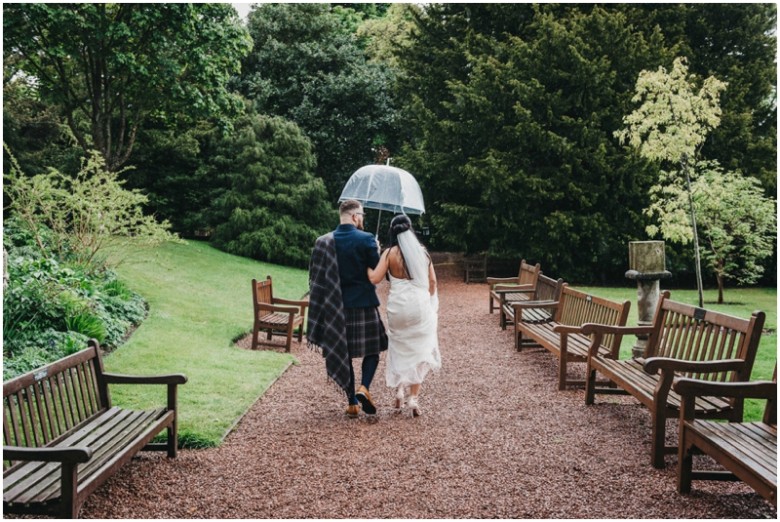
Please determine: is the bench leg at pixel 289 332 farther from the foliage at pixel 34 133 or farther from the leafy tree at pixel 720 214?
the foliage at pixel 34 133

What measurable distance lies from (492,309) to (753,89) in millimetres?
15958

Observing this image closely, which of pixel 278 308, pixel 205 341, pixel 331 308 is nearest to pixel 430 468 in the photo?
pixel 331 308

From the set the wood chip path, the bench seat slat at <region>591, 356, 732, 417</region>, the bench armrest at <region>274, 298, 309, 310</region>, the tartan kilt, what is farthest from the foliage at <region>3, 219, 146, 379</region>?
the bench seat slat at <region>591, 356, 732, 417</region>

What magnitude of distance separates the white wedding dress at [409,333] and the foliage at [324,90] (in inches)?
907

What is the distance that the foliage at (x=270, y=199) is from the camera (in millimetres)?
23609

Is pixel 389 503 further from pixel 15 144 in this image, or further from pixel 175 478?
pixel 15 144

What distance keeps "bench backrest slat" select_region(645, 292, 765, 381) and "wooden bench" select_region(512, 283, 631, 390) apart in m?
0.55

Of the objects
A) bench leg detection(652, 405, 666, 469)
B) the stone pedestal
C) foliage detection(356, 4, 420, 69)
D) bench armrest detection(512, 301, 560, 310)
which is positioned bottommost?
bench leg detection(652, 405, 666, 469)

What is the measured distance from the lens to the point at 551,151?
21.3 m

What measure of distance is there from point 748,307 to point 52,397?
1687cm

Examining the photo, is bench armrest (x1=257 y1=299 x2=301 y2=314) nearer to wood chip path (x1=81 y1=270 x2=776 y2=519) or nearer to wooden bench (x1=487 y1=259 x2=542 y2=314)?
wood chip path (x1=81 y1=270 x2=776 y2=519)

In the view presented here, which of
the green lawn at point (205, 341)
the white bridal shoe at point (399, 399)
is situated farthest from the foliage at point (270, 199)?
the white bridal shoe at point (399, 399)

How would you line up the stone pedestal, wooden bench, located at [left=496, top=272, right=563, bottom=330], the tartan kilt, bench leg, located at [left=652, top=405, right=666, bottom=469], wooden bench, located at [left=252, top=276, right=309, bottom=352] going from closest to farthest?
bench leg, located at [left=652, top=405, right=666, bottom=469] → the tartan kilt → the stone pedestal → wooden bench, located at [left=252, top=276, right=309, bottom=352] → wooden bench, located at [left=496, top=272, right=563, bottom=330]

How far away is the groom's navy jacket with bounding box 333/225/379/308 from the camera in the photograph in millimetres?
6000
